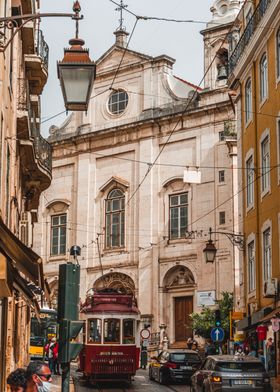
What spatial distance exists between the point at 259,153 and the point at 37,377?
832 inches

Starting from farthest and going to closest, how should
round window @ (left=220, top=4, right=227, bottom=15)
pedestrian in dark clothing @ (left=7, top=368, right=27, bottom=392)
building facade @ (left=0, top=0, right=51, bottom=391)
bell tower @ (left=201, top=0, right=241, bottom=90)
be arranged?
round window @ (left=220, top=4, right=227, bottom=15) < bell tower @ (left=201, top=0, right=241, bottom=90) < building facade @ (left=0, top=0, right=51, bottom=391) < pedestrian in dark clothing @ (left=7, top=368, right=27, bottom=392)

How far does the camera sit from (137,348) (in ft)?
91.2

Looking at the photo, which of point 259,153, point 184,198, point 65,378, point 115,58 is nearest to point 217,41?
point 115,58

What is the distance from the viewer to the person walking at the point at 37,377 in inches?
273

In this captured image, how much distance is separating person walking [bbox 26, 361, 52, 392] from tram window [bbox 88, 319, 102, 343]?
65.1 feet

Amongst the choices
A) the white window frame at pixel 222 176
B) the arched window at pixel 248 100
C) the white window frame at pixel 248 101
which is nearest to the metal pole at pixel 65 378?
the white window frame at pixel 248 101

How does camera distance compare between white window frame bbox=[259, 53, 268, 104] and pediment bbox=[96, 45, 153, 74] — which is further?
pediment bbox=[96, 45, 153, 74]

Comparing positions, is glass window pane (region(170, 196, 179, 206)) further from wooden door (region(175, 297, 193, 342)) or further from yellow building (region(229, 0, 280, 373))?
yellow building (region(229, 0, 280, 373))

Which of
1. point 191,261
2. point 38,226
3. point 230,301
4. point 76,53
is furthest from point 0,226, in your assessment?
point 38,226

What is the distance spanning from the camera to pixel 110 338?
27.4 m

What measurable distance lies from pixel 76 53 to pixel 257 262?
18532mm

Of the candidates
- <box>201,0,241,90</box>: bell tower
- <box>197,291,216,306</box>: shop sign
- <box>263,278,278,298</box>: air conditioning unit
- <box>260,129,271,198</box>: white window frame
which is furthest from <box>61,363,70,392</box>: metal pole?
<box>201,0,241,90</box>: bell tower

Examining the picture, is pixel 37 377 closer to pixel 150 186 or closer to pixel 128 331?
pixel 128 331

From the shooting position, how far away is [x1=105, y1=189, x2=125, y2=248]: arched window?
4662 centimetres
